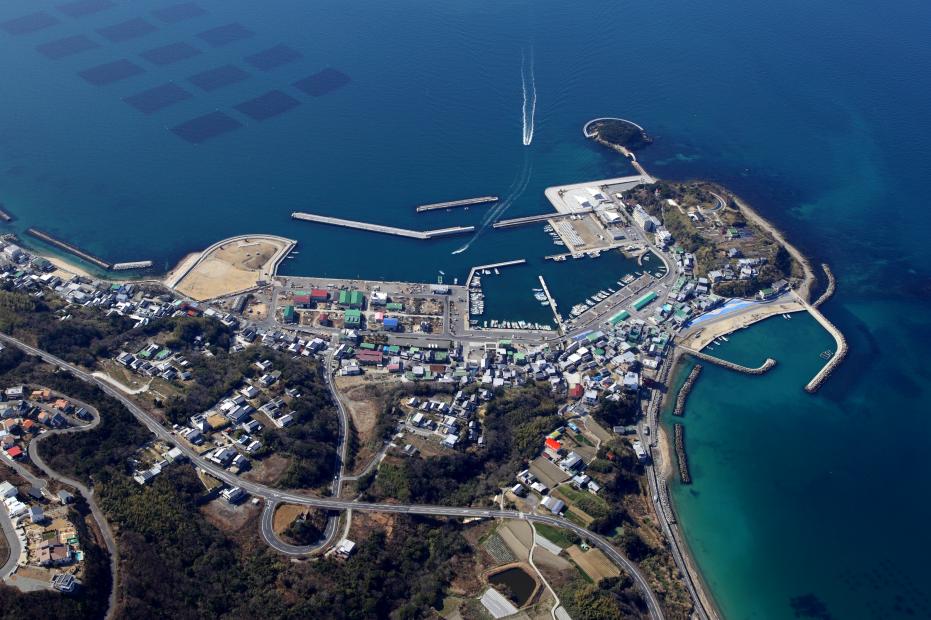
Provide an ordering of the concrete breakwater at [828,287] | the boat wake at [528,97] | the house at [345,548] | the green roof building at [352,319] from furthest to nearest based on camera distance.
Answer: the boat wake at [528,97] → the concrete breakwater at [828,287] → the green roof building at [352,319] → the house at [345,548]

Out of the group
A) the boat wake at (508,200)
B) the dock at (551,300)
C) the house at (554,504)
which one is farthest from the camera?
the boat wake at (508,200)

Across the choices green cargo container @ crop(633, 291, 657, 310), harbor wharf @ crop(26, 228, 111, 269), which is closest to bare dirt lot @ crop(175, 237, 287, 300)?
Answer: harbor wharf @ crop(26, 228, 111, 269)

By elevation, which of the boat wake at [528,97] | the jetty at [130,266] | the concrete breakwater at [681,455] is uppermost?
the boat wake at [528,97]

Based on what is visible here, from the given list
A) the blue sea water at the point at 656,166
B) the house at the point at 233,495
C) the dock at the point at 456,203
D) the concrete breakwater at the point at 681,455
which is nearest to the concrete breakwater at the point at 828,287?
the blue sea water at the point at 656,166

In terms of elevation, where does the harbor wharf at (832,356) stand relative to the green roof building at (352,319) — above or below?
above

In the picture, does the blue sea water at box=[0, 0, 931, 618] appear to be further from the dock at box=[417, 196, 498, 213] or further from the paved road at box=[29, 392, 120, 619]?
the paved road at box=[29, 392, 120, 619]

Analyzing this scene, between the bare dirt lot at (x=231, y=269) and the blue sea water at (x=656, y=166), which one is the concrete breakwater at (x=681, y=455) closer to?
the blue sea water at (x=656, y=166)

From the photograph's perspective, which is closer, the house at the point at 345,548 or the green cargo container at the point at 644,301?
the house at the point at 345,548
